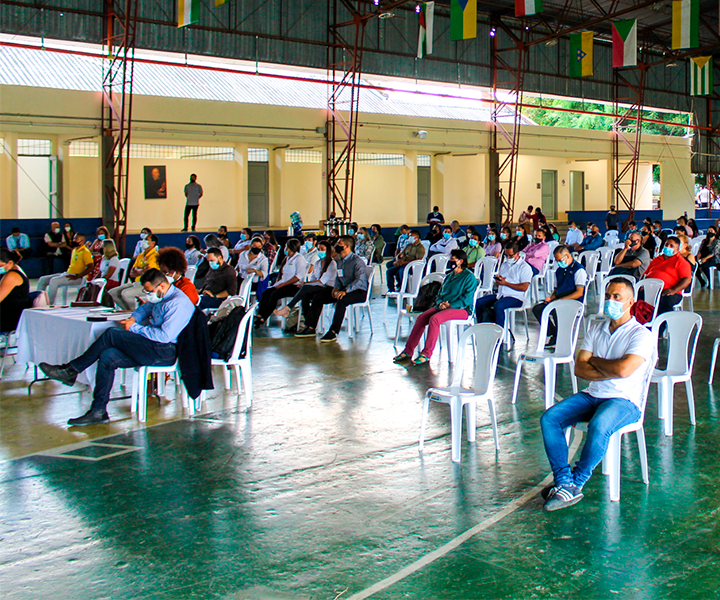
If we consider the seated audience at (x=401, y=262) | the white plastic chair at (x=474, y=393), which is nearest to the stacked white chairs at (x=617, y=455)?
the white plastic chair at (x=474, y=393)

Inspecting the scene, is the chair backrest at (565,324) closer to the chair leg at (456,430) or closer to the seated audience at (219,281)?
the chair leg at (456,430)

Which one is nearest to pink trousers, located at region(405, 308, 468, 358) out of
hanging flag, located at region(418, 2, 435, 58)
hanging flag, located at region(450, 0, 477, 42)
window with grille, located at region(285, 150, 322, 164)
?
hanging flag, located at region(450, 0, 477, 42)

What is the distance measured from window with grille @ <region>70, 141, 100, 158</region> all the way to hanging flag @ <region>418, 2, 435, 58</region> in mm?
7809

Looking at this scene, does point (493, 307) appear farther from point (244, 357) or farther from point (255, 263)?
point (255, 263)

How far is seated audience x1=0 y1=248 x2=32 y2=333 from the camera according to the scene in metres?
6.73

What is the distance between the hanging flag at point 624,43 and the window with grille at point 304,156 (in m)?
8.82

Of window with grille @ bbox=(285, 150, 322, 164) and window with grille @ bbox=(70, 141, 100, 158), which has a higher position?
window with grille @ bbox=(285, 150, 322, 164)

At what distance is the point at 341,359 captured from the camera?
7.52m

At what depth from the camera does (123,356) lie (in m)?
5.35

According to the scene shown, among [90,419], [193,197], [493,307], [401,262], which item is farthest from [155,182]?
[90,419]

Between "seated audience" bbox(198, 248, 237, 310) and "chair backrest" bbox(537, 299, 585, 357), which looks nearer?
"chair backrest" bbox(537, 299, 585, 357)

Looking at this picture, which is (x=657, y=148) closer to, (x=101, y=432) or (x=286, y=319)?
(x=286, y=319)

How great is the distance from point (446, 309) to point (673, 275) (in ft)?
8.00

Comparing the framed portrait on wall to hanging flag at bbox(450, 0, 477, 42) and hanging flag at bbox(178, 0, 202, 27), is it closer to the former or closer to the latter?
hanging flag at bbox(178, 0, 202, 27)
